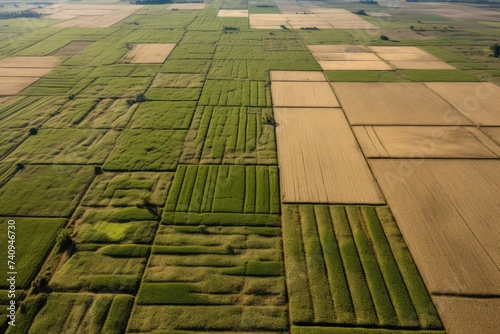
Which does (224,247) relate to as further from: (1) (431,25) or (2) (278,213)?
(1) (431,25)

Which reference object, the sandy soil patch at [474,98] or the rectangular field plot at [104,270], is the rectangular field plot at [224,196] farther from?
the sandy soil patch at [474,98]

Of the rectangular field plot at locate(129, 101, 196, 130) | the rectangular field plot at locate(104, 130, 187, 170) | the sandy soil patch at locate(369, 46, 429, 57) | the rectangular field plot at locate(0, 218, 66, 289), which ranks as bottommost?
the rectangular field plot at locate(0, 218, 66, 289)

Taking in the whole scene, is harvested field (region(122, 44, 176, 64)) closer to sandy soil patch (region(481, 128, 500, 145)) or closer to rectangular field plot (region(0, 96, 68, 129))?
rectangular field plot (region(0, 96, 68, 129))

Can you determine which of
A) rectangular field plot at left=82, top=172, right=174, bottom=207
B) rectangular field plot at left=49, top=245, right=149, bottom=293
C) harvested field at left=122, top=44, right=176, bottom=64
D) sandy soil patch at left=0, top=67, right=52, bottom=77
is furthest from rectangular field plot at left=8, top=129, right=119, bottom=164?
harvested field at left=122, top=44, right=176, bottom=64

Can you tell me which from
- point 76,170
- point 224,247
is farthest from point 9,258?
point 224,247

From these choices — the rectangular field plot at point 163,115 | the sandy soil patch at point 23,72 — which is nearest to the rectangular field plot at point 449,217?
the rectangular field plot at point 163,115

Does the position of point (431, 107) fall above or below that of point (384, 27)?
below
